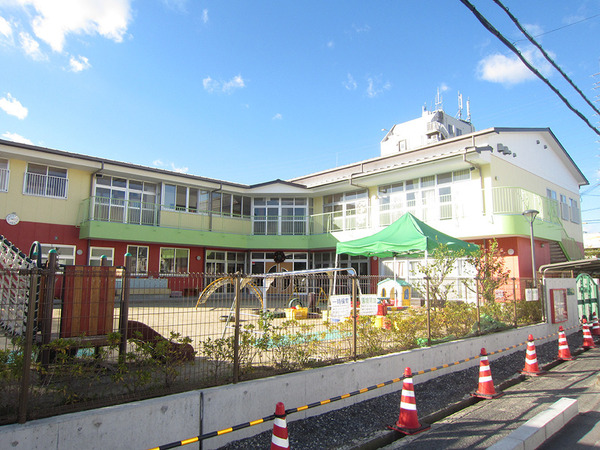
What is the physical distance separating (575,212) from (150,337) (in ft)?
94.0

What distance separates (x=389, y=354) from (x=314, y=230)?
18.0m

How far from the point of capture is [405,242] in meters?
13.2

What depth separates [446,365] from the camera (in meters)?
7.54

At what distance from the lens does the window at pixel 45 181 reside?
18.4m

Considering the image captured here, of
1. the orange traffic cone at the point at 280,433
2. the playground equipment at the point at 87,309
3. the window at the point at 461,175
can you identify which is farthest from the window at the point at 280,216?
the orange traffic cone at the point at 280,433

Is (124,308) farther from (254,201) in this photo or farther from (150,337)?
(254,201)

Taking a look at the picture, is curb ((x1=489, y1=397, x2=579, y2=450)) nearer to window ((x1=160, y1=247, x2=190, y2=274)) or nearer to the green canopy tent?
the green canopy tent

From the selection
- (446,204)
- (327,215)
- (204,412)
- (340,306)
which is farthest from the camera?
(327,215)

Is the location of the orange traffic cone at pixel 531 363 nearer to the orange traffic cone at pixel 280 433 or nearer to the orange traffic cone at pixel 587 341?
the orange traffic cone at pixel 587 341

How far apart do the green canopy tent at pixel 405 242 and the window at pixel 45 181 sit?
45.8 feet

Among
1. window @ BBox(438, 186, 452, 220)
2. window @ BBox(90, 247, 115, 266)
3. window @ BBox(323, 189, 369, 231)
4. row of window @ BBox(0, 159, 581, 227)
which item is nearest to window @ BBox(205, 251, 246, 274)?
row of window @ BBox(0, 159, 581, 227)

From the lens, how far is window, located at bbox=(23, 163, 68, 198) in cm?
1842

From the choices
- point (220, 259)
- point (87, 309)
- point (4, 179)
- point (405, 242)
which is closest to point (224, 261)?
point (220, 259)

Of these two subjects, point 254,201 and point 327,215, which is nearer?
point 327,215
